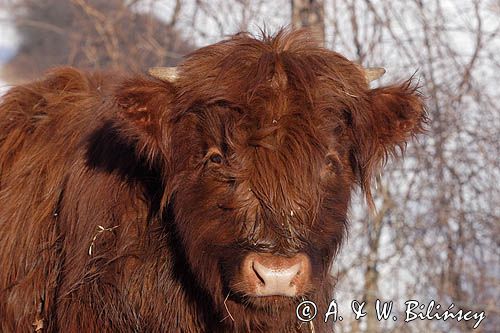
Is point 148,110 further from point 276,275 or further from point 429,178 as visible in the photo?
point 429,178

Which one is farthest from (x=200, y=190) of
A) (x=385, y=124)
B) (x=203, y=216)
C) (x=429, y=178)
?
(x=429, y=178)

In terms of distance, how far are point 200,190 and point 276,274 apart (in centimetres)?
68

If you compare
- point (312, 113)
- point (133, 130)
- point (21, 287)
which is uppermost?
point (312, 113)

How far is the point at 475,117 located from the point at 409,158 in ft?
2.12

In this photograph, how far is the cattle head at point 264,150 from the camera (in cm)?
417

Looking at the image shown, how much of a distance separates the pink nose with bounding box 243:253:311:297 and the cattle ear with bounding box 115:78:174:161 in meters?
0.81

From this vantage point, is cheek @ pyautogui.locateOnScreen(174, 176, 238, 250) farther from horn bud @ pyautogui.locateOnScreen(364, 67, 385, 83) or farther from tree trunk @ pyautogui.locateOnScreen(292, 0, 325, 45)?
tree trunk @ pyautogui.locateOnScreen(292, 0, 325, 45)

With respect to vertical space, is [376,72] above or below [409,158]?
above

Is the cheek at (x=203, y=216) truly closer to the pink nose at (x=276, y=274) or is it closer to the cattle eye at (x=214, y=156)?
the cattle eye at (x=214, y=156)

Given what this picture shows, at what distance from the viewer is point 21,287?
5059 mm

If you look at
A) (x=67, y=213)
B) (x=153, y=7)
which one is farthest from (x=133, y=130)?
(x=153, y=7)

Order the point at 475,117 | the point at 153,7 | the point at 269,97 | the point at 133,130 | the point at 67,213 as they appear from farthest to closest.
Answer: the point at 153,7
the point at 475,117
the point at 67,213
the point at 133,130
the point at 269,97

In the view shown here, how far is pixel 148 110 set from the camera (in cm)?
461

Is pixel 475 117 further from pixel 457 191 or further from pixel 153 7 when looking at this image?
pixel 153 7
